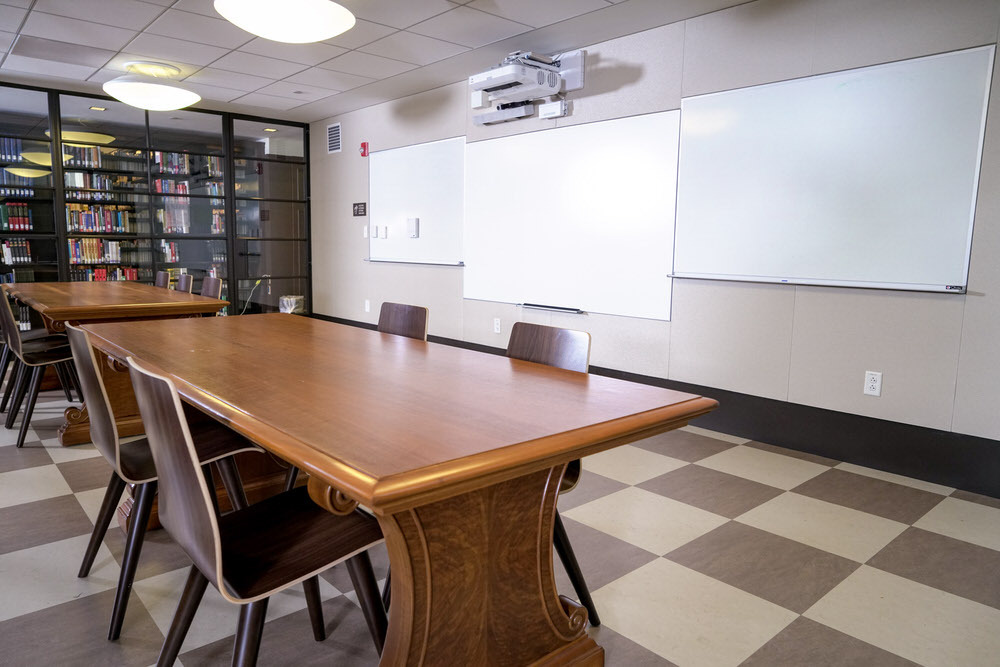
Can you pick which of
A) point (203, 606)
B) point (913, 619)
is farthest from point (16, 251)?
point (913, 619)

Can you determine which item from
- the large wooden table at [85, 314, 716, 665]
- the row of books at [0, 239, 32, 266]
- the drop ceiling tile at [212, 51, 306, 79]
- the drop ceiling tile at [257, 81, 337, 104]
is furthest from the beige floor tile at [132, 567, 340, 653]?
the row of books at [0, 239, 32, 266]

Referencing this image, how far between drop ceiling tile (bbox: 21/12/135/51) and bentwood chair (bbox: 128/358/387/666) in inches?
168

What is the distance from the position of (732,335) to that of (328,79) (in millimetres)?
4279

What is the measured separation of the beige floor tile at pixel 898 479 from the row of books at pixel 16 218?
742cm

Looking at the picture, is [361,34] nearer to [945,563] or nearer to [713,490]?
[713,490]

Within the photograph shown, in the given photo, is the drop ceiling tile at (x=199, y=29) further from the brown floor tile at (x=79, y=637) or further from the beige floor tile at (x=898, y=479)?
the beige floor tile at (x=898, y=479)

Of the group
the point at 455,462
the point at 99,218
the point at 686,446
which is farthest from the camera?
the point at 99,218

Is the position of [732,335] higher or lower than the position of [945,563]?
higher

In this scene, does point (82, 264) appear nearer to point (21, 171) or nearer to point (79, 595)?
point (21, 171)

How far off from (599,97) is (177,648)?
4306 mm

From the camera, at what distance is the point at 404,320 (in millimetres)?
2877

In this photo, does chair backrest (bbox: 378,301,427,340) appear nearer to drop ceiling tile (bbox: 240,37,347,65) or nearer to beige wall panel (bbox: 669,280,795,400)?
beige wall panel (bbox: 669,280,795,400)

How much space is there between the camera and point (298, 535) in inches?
56.8

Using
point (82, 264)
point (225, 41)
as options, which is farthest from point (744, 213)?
point (82, 264)
